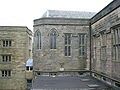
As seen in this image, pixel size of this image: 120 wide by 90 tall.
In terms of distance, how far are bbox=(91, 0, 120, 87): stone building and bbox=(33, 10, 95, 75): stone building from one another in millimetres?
2258

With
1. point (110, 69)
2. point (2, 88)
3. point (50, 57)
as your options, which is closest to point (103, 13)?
point (110, 69)

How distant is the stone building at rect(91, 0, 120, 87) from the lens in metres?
13.0

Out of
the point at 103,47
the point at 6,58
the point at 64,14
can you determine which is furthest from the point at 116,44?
the point at 6,58

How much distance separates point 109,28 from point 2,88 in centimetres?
1912

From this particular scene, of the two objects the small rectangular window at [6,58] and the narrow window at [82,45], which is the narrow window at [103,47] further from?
the small rectangular window at [6,58]

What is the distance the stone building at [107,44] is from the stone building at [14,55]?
41.0 ft

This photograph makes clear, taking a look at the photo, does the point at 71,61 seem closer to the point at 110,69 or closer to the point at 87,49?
the point at 87,49

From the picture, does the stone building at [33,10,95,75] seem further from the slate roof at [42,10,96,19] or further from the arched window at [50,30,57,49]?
the slate roof at [42,10,96,19]

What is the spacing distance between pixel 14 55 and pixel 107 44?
16.7 m

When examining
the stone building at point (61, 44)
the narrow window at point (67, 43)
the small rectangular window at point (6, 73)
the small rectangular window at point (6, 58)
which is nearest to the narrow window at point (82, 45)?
the stone building at point (61, 44)

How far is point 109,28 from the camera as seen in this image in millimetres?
14391

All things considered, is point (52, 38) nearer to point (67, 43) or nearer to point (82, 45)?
point (67, 43)

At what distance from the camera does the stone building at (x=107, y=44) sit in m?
13.0

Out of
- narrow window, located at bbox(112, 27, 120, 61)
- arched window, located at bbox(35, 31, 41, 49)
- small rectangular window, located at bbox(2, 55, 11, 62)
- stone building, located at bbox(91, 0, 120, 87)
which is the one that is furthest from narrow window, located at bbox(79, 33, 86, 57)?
small rectangular window, located at bbox(2, 55, 11, 62)
